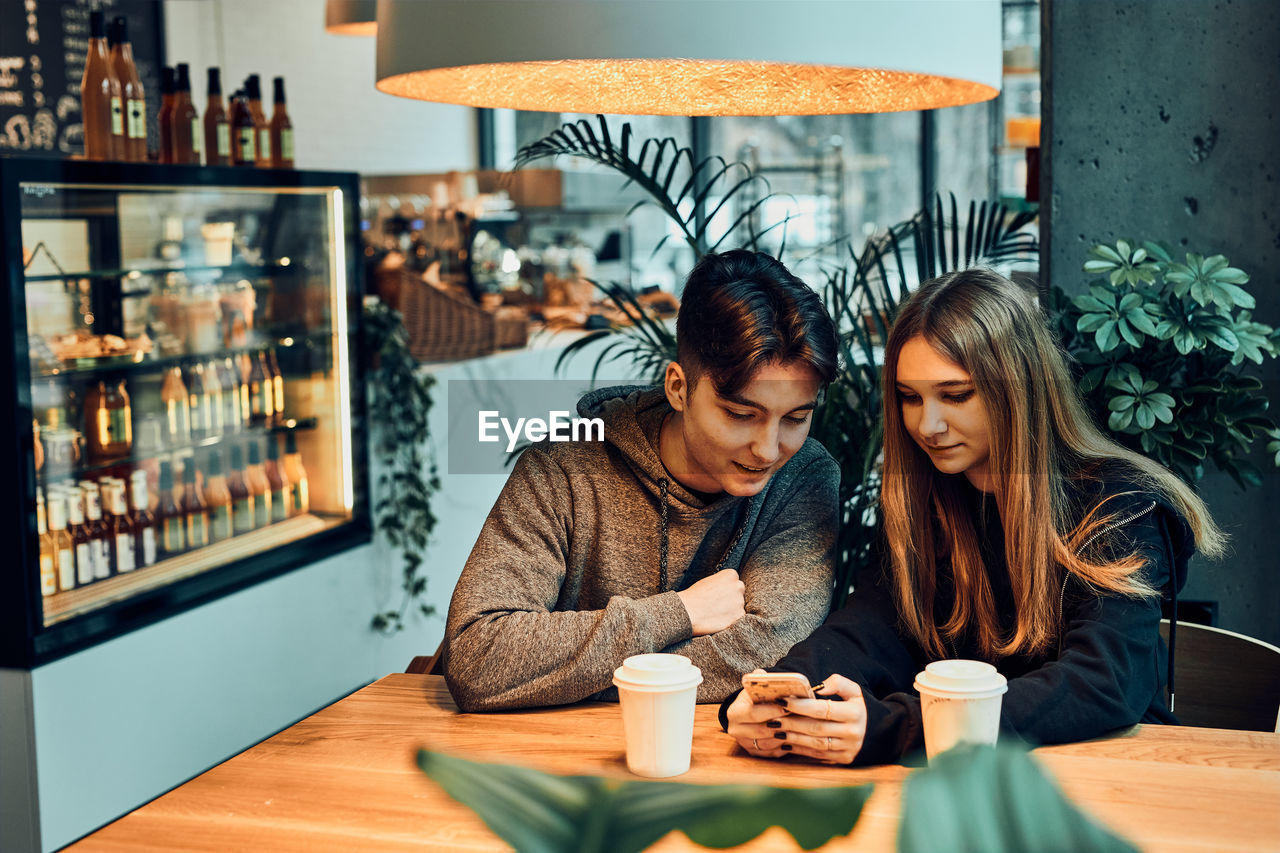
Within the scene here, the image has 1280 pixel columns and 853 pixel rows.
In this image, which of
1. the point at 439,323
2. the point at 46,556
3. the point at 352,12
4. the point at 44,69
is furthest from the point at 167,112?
the point at 44,69

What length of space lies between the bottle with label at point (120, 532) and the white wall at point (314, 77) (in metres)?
2.53

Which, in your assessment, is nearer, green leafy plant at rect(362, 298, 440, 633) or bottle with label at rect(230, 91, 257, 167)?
bottle with label at rect(230, 91, 257, 167)

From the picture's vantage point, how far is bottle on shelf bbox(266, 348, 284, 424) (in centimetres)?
372

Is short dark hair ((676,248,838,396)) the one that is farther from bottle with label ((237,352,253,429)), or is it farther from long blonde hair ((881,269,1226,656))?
bottle with label ((237,352,253,429))

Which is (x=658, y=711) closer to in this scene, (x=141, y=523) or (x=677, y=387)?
(x=677, y=387)

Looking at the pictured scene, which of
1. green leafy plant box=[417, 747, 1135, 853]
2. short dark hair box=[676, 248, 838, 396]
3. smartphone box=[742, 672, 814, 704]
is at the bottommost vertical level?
green leafy plant box=[417, 747, 1135, 853]

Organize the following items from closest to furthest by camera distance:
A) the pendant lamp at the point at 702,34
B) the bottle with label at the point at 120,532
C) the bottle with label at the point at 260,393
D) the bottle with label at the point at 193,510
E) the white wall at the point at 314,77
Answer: the pendant lamp at the point at 702,34 < the bottle with label at the point at 120,532 < the bottle with label at the point at 193,510 < the bottle with label at the point at 260,393 < the white wall at the point at 314,77

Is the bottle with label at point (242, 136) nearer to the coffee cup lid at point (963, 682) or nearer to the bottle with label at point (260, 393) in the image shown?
the bottle with label at point (260, 393)

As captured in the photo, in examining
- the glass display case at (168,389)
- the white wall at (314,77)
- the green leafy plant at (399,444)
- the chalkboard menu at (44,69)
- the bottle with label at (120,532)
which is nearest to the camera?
the glass display case at (168,389)

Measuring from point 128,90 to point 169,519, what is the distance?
3.79 feet

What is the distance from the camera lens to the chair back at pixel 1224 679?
1772 millimetres

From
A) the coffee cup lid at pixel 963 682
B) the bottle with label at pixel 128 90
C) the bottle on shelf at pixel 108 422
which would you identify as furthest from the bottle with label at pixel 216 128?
the coffee cup lid at pixel 963 682

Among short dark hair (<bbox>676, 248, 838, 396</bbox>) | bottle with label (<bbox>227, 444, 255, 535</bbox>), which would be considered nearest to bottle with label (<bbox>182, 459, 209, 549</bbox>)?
bottle with label (<bbox>227, 444, 255, 535</bbox>)

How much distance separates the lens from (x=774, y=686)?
4.27 feet
